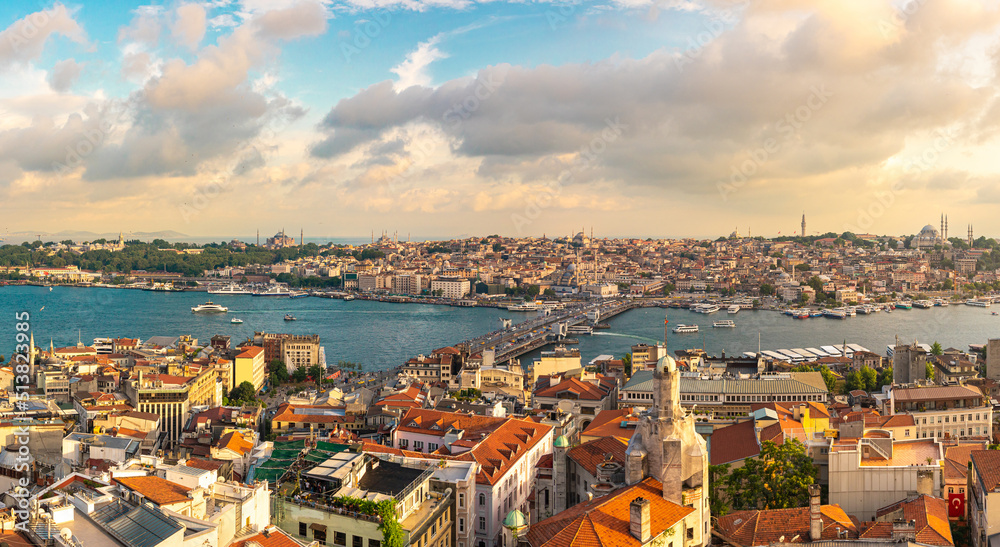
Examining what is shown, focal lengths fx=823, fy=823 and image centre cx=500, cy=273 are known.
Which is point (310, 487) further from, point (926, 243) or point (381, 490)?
point (926, 243)

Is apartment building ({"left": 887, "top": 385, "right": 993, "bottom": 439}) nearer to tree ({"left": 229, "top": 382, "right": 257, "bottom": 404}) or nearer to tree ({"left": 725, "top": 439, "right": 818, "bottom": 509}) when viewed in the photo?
tree ({"left": 725, "top": 439, "right": 818, "bottom": 509})

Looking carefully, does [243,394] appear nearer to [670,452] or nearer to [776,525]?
[670,452]

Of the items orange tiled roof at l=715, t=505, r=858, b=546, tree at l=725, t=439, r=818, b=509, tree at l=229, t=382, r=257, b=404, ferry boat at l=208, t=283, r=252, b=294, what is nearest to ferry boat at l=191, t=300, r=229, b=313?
ferry boat at l=208, t=283, r=252, b=294

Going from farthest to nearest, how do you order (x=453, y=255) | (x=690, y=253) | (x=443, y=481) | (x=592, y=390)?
1. (x=453, y=255)
2. (x=690, y=253)
3. (x=592, y=390)
4. (x=443, y=481)

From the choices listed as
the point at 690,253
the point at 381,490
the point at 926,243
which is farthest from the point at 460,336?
the point at 926,243

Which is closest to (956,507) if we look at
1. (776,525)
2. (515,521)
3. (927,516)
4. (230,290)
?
(927,516)

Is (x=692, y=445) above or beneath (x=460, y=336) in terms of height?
above
